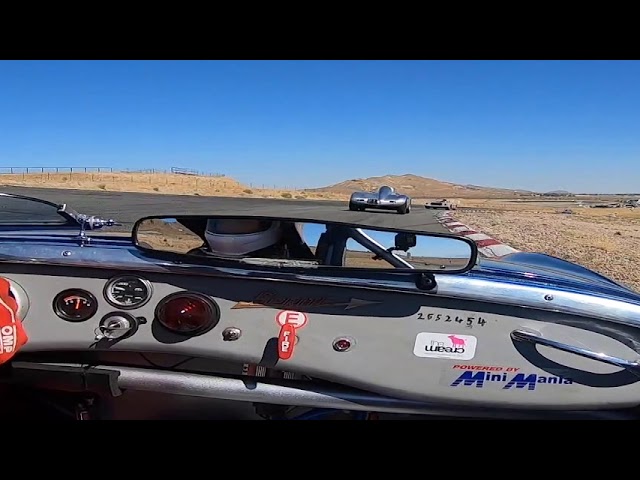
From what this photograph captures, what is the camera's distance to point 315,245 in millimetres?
2045

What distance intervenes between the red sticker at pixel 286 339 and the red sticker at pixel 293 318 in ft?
0.05

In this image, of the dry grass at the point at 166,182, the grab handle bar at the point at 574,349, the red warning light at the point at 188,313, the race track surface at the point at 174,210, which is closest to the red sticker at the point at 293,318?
the red warning light at the point at 188,313

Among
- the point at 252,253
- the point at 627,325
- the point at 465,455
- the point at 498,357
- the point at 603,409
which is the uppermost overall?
the point at 252,253

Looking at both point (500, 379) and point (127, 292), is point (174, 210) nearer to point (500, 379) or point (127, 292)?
point (127, 292)

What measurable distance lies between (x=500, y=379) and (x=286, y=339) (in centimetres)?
84

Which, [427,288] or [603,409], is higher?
[427,288]

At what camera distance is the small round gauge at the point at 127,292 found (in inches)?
78.2

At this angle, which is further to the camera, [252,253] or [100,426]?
[100,426]

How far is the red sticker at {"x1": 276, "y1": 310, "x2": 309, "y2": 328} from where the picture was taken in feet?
6.39

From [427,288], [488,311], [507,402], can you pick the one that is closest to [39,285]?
[427,288]

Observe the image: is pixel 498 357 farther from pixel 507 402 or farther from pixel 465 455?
pixel 465 455

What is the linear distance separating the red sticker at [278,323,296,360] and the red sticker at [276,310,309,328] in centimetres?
2

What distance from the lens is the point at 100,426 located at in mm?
2191

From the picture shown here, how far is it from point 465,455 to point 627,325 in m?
0.81
